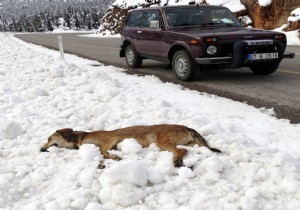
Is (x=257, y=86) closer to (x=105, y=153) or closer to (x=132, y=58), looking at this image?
(x=132, y=58)

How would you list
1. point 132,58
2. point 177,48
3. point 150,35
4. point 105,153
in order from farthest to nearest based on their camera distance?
point 132,58 → point 150,35 → point 177,48 → point 105,153

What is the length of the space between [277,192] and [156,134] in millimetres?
1281

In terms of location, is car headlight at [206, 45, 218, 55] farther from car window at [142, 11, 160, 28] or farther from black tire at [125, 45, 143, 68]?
black tire at [125, 45, 143, 68]

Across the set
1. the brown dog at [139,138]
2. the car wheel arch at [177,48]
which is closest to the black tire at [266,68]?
the car wheel arch at [177,48]

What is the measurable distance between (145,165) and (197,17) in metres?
5.92

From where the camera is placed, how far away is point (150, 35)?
28.5 ft

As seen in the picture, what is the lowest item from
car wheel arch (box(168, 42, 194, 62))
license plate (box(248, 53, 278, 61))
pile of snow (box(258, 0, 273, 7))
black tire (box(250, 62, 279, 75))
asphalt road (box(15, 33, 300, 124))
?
asphalt road (box(15, 33, 300, 124))

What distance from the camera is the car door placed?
827 cm

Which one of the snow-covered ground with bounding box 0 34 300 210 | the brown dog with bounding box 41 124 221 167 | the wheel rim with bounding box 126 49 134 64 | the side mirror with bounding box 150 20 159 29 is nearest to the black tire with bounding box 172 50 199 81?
the side mirror with bounding box 150 20 159 29

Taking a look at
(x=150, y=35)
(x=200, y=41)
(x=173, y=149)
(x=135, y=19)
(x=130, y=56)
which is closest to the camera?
(x=173, y=149)

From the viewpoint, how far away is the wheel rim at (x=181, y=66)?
751cm

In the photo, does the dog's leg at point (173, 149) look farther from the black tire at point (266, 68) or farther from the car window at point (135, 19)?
the car window at point (135, 19)

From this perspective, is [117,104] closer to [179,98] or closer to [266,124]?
[179,98]

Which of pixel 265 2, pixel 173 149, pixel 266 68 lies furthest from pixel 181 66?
pixel 265 2
